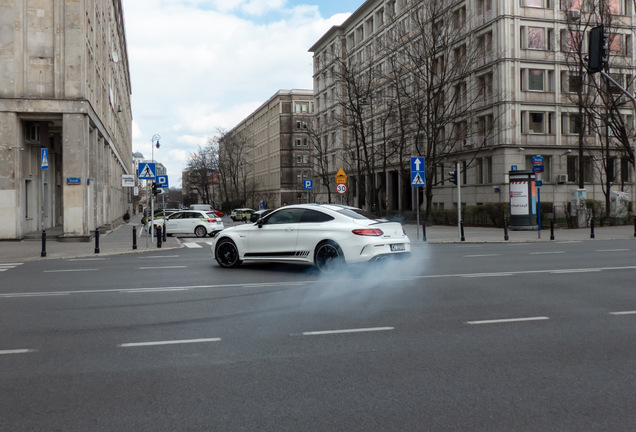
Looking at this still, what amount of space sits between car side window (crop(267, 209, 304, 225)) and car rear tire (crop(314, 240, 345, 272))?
0.96m

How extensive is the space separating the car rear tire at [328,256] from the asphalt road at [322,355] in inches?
39.5

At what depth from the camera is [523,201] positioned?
99.9 ft

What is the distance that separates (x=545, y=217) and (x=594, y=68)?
19547 mm

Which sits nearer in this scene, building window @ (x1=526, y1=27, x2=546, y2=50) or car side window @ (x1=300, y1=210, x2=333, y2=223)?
car side window @ (x1=300, y1=210, x2=333, y2=223)

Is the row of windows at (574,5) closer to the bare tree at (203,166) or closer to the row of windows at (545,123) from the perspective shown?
the row of windows at (545,123)

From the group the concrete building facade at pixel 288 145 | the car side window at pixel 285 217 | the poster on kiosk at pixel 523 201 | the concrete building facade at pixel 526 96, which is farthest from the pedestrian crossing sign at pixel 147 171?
the concrete building facade at pixel 288 145

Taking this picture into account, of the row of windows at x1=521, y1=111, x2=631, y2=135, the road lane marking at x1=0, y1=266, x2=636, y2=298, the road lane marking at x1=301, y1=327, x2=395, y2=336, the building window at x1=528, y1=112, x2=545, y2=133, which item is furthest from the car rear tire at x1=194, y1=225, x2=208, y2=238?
the building window at x1=528, y1=112, x2=545, y2=133

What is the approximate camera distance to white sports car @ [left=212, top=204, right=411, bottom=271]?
11.7 m

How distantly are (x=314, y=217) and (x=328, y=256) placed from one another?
931 mm

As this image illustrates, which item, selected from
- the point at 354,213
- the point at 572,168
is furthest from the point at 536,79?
the point at 354,213

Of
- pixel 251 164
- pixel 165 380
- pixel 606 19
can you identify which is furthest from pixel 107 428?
pixel 251 164

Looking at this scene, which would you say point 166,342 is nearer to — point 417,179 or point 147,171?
point 147,171

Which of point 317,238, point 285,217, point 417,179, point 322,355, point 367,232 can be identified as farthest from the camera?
point 417,179

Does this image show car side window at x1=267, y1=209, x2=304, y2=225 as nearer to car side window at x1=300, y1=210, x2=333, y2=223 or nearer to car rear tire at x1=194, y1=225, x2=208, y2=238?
car side window at x1=300, y1=210, x2=333, y2=223
